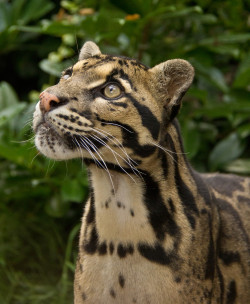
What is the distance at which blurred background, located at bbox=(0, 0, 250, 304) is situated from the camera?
17.2 feet

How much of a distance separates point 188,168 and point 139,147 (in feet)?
1.51

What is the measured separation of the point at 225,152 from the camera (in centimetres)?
567

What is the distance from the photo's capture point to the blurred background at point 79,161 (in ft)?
17.2

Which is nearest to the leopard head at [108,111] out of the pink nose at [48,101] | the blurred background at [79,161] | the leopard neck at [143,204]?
the pink nose at [48,101]

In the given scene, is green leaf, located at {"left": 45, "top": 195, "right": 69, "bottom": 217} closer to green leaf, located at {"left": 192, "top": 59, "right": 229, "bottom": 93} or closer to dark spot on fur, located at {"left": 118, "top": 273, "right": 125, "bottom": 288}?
green leaf, located at {"left": 192, "top": 59, "right": 229, "bottom": 93}

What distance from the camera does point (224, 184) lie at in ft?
13.2

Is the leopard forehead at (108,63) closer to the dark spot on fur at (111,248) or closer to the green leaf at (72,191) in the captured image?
the dark spot on fur at (111,248)

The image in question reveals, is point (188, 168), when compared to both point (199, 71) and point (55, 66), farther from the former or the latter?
point (55, 66)

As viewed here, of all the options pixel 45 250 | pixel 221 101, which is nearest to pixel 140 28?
pixel 221 101

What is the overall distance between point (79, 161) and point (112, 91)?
7.75 feet

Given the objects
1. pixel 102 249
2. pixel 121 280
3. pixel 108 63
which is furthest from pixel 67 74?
pixel 121 280

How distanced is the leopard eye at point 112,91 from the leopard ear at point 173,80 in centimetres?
27

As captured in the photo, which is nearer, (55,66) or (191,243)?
(191,243)

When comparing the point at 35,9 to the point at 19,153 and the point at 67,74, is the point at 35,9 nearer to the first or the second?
the point at 19,153
